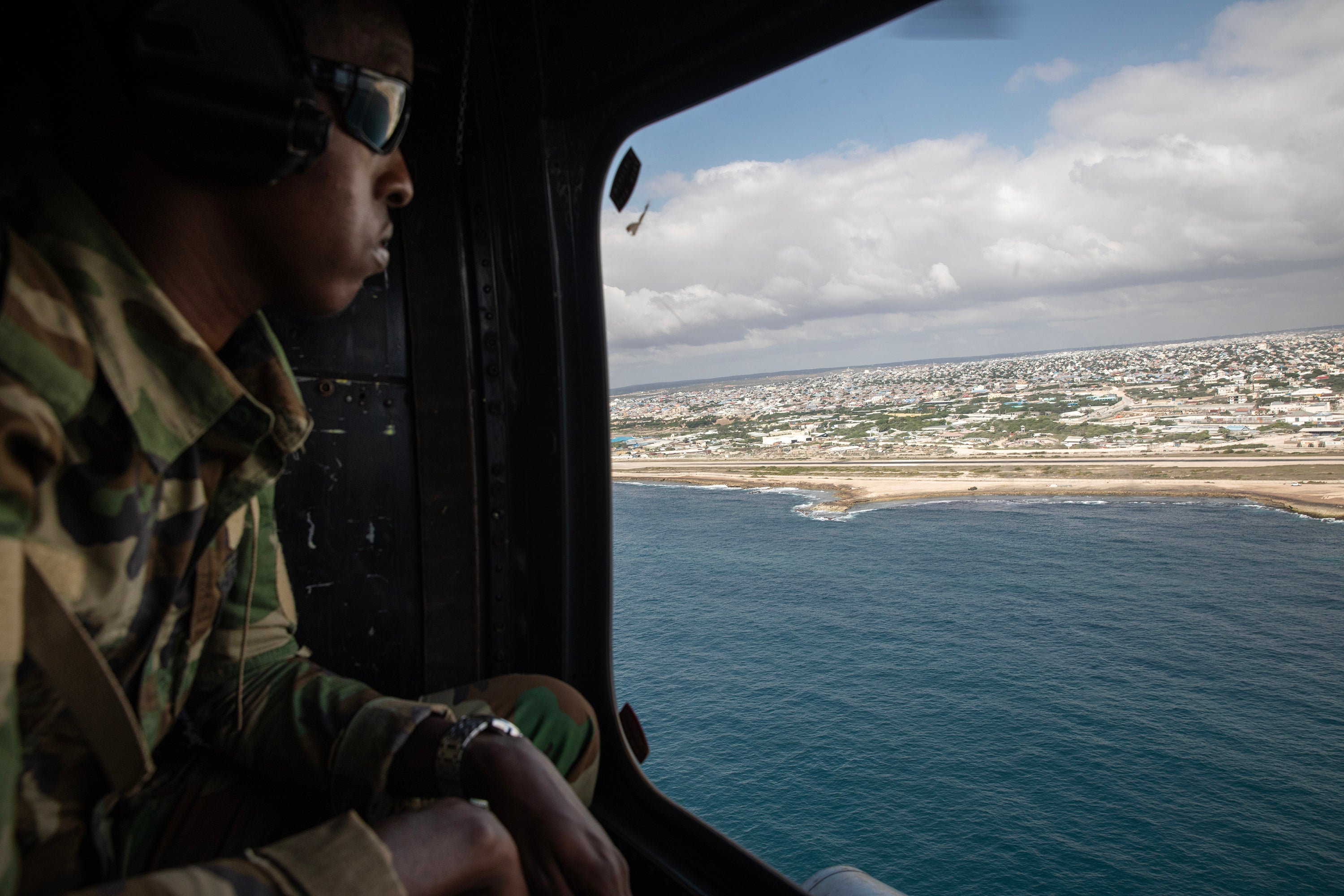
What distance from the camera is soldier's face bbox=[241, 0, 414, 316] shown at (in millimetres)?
895

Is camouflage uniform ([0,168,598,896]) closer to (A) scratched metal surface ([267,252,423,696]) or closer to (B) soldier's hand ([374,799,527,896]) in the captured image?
(B) soldier's hand ([374,799,527,896])

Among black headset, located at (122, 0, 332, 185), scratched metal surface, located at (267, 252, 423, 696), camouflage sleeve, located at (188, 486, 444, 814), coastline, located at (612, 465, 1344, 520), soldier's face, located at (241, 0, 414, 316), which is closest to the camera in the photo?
black headset, located at (122, 0, 332, 185)

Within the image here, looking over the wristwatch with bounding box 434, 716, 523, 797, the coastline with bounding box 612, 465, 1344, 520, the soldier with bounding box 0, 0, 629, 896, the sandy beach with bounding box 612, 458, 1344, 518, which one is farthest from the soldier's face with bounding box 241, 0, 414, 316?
the sandy beach with bounding box 612, 458, 1344, 518

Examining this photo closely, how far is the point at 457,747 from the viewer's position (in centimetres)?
99

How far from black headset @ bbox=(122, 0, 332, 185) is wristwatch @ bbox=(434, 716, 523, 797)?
2.26 ft

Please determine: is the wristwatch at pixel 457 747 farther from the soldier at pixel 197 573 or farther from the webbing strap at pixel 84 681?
the webbing strap at pixel 84 681

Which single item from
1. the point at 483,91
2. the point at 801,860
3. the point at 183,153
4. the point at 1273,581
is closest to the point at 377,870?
the point at 183,153

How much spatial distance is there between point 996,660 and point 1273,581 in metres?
9.74

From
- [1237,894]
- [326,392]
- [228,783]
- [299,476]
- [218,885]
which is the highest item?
[326,392]

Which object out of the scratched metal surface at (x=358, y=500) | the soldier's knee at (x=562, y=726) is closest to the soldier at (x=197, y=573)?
the soldier's knee at (x=562, y=726)

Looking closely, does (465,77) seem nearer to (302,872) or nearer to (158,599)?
(158,599)

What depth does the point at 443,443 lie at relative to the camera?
1776 millimetres

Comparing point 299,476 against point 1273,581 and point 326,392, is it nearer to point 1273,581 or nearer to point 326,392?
point 326,392

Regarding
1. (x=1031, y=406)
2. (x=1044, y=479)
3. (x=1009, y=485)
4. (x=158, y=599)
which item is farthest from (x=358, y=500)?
(x=1044, y=479)
